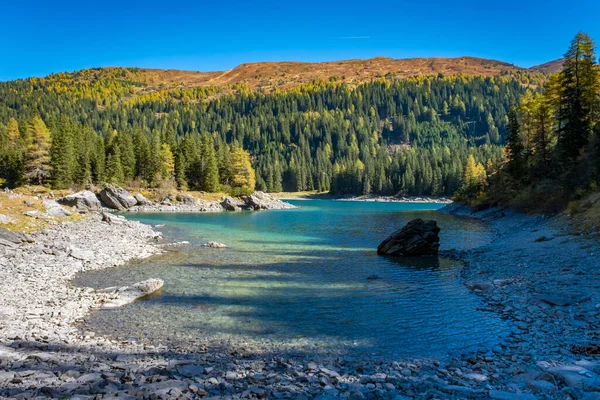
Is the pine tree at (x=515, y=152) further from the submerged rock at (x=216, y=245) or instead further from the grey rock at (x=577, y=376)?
the grey rock at (x=577, y=376)

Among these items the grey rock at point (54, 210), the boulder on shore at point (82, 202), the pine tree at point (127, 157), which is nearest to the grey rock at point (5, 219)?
the grey rock at point (54, 210)

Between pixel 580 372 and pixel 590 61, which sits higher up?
pixel 590 61

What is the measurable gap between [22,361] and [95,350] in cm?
190

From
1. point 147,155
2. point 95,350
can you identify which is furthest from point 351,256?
point 147,155

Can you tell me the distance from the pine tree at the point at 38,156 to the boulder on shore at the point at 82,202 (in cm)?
1931

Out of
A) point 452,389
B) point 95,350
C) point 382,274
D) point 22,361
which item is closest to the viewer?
point 452,389

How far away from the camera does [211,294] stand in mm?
17031

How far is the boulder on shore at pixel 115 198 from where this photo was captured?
241 feet

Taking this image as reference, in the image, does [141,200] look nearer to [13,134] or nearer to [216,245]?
[13,134]

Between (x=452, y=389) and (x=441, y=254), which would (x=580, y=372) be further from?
(x=441, y=254)

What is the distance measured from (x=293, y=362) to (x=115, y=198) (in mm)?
73516

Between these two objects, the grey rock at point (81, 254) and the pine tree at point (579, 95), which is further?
the pine tree at point (579, 95)

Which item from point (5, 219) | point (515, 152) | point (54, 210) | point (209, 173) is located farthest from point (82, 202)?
point (515, 152)

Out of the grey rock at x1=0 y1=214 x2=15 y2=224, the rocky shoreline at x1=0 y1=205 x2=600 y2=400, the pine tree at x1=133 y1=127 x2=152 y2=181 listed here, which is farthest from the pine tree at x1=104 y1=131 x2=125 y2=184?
the rocky shoreline at x1=0 y1=205 x2=600 y2=400
